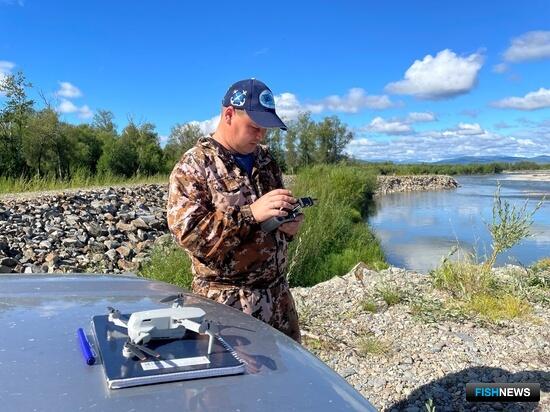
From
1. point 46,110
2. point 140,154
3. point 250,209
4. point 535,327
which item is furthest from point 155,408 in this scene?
point 140,154

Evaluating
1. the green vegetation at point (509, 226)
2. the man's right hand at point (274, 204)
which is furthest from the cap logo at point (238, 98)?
the green vegetation at point (509, 226)

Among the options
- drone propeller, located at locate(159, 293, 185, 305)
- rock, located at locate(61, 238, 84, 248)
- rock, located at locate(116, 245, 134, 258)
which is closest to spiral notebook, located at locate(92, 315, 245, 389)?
drone propeller, located at locate(159, 293, 185, 305)

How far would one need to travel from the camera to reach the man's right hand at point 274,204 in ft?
7.32

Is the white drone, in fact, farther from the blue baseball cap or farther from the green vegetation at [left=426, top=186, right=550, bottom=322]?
the green vegetation at [left=426, top=186, right=550, bottom=322]

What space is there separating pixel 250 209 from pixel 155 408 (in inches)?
52.3

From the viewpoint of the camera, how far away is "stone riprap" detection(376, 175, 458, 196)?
6500cm

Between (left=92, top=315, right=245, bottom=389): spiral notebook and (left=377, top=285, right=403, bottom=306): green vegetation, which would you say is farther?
(left=377, top=285, right=403, bottom=306): green vegetation

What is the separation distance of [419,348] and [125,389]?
4014 mm

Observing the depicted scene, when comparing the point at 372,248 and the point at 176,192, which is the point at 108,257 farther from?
the point at 176,192

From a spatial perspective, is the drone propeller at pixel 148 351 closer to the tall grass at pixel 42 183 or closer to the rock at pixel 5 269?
the rock at pixel 5 269

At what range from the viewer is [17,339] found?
1.34 m

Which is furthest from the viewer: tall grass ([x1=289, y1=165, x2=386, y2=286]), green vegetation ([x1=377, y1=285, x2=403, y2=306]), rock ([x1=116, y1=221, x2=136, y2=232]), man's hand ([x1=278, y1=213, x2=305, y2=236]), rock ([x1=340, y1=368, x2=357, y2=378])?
rock ([x1=116, y1=221, x2=136, y2=232])

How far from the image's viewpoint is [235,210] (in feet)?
7.67

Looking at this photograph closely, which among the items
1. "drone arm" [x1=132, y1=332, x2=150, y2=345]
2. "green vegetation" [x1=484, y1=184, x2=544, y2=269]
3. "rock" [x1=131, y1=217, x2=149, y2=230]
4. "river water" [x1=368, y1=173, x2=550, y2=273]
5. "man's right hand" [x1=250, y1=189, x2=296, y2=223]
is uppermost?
"man's right hand" [x1=250, y1=189, x2=296, y2=223]
